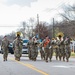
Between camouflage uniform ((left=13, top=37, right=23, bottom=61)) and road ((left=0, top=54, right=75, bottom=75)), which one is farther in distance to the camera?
camouflage uniform ((left=13, top=37, right=23, bottom=61))

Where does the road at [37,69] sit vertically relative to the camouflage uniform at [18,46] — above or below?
below

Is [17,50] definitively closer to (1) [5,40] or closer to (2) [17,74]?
(1) [5,40]

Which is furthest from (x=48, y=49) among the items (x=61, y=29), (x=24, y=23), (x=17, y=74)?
(x=24, y=23)

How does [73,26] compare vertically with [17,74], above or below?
above

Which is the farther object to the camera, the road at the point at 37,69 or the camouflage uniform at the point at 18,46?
the camouflage uniform at the point at 18,46

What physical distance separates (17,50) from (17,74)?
13464 mm

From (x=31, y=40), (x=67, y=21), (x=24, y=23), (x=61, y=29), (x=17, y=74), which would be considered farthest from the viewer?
(x=24, y=23)

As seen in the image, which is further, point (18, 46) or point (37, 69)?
point (18, 46)

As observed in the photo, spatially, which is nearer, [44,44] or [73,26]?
[44,44]

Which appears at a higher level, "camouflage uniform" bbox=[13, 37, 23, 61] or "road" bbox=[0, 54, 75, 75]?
"camouflage uniform" bbox=[13, 37, 23, 61]

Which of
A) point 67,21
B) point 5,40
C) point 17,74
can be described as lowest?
point 17,74

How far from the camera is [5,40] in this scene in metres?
29.4

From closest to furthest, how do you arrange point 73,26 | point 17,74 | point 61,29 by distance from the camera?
point 17,74 < point 73,26 < point 61,29

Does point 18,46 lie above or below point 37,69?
above
